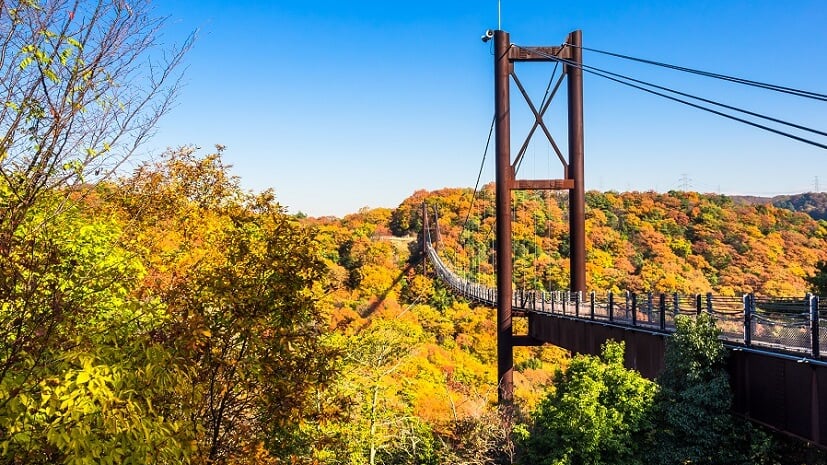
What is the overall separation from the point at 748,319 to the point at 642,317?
4.14 metres

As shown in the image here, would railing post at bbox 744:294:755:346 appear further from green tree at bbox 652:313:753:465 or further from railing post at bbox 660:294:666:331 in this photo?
railing post at bbox 660:294:666:331

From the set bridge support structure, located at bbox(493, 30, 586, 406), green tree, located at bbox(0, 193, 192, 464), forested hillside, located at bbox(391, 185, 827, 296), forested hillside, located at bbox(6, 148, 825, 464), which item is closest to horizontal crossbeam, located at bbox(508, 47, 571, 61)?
bridge support structure, located at bbox(493, 30, 586, 406)

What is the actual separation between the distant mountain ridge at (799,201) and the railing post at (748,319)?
80.2 metres

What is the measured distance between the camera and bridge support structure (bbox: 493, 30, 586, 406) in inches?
768

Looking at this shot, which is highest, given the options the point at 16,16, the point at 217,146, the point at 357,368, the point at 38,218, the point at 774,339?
the point at 217,146

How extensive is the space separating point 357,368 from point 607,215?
4433 cm

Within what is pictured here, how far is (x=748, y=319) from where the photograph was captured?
919 centimetres

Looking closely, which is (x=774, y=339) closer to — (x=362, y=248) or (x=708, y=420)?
(x=708, y=420)

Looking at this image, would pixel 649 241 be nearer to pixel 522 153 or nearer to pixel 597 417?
pixel 522 153

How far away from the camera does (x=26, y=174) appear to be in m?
3.59

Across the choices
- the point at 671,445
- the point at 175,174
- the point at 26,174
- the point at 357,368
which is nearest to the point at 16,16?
the point at 26,174

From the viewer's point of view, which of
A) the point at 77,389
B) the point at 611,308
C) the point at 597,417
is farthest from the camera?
the point at 611,308

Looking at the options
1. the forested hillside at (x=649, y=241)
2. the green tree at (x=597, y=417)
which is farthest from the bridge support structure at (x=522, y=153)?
the forested hillside at (x=649, y=241)

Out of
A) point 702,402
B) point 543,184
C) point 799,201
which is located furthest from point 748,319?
point 799,201
